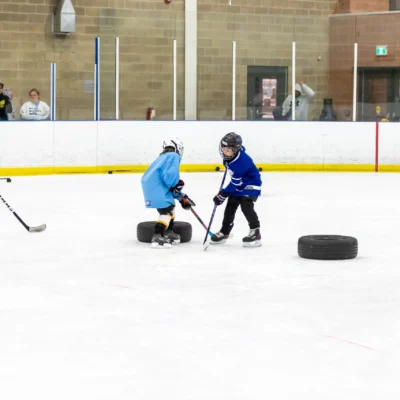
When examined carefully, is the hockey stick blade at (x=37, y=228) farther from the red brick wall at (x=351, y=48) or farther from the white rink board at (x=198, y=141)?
the red brick wall at (x=351, y=48)

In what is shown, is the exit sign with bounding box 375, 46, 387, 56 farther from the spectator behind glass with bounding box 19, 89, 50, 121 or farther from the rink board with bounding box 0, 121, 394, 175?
the spectator behind glass with bounding box 19, 89, 50, 121

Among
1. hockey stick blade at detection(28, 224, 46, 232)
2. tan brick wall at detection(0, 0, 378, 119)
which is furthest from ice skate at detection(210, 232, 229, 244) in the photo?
tan brick wall at detection(0, 0, 378, 119)

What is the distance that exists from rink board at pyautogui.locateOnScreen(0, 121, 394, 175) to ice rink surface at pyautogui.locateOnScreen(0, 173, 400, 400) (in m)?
5.22

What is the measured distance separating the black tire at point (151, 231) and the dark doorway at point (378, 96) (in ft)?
26.6

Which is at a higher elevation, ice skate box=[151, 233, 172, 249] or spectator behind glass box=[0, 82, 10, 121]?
spectator behind glass box=[0, 82, 10, 121]

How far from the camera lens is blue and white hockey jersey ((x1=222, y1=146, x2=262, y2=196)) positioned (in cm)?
606

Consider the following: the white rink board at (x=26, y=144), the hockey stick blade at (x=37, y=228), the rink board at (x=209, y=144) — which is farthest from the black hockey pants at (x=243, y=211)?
the rink board at (x=209, y=144)

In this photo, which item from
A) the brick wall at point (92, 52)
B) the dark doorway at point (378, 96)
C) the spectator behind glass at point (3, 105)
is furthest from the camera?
the dark doorway at point (378, 96)

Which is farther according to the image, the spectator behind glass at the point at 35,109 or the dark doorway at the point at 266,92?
the dark doorway at the point at 266,92

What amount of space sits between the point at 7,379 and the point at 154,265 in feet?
8.12

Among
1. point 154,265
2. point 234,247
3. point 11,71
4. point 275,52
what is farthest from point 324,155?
point 154,265

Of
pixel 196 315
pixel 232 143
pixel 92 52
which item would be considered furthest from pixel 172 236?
pixel 92 52

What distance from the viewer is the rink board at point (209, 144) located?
42.4 feet

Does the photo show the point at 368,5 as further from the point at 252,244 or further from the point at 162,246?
the point at 162,246
